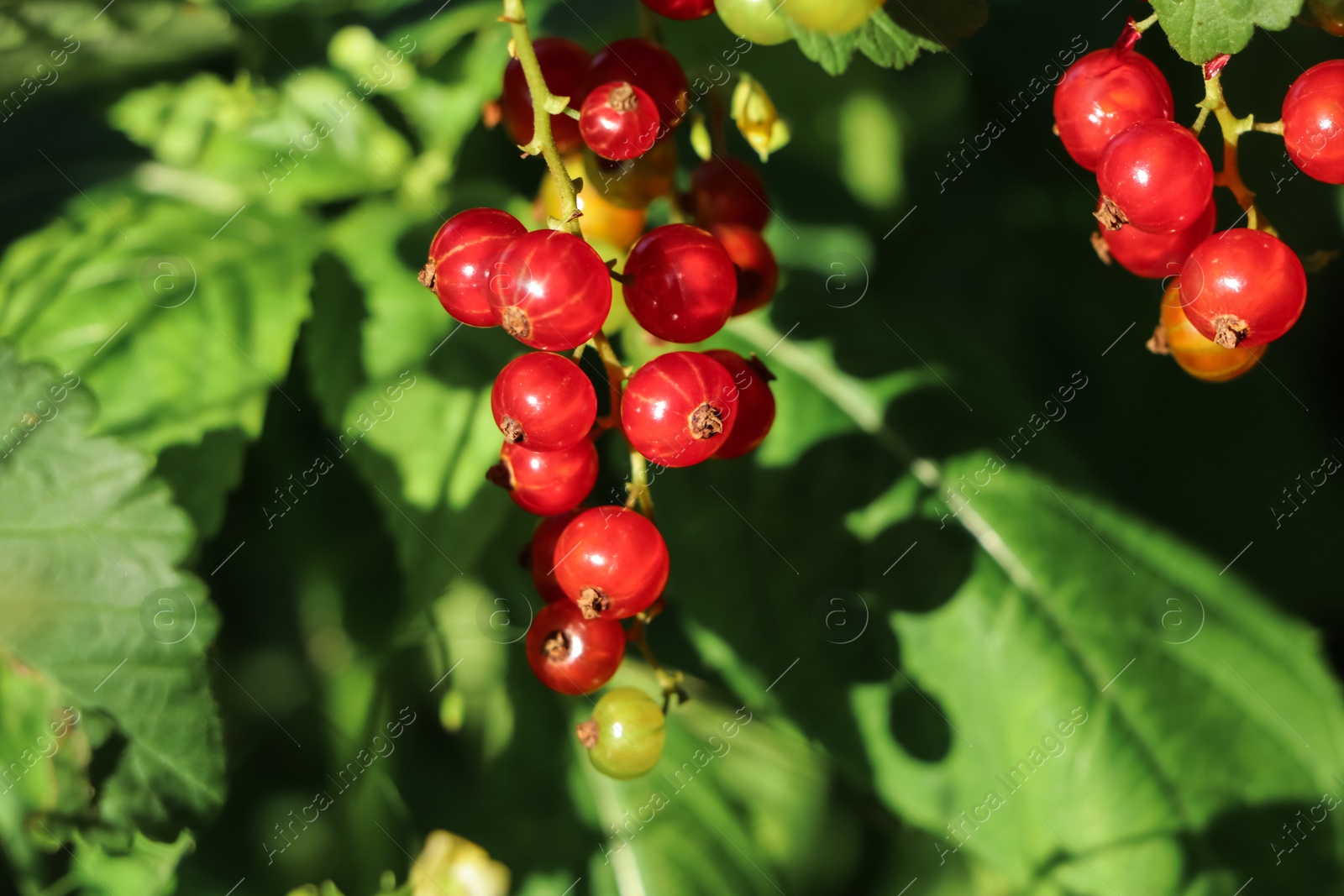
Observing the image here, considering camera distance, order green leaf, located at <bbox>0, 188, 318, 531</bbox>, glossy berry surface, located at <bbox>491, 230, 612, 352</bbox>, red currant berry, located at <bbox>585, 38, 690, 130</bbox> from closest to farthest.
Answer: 1. glossy berry surface, located at <bbox>491, 230, 612, 352</bbox>
2. red currant berry, located at <bbox>585, 38, 690, 130</bbox>
3. green leaf, located at <bbox>0, 188, 318, 531</bbox>

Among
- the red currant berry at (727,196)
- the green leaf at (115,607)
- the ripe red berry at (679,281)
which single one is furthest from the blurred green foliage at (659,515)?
the ripe red berry at (679,281)

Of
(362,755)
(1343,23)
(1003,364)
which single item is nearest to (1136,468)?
(1003,364)

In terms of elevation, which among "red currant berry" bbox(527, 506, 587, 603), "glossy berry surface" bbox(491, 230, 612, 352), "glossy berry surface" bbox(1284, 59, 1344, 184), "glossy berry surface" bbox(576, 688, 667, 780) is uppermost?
"glossy berry surface" bbox(1284, 59, 1344, 184)

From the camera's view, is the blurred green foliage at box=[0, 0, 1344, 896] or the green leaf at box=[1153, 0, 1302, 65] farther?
the blurred green foliage at box=[0, 0, 1344, 896]

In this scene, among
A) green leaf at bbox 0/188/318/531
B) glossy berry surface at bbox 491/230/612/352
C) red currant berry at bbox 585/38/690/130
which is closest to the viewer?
glossy berry surface at bbox 491/230/612/352

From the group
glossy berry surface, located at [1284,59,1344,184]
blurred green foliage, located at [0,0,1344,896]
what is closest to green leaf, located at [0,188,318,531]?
blurred green foliage, located at [0,0,1344,896]

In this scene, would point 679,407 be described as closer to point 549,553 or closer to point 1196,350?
point 549,553

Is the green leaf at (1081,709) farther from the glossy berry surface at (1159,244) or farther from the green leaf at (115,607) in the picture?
the green leaf at (115,607)

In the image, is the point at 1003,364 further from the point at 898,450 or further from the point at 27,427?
the point at 27,427

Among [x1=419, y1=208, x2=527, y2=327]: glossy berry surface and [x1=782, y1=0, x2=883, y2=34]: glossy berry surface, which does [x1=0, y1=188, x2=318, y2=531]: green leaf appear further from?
[x1=782, y1=0, x2=883, y2=34]: glossy berry surface
